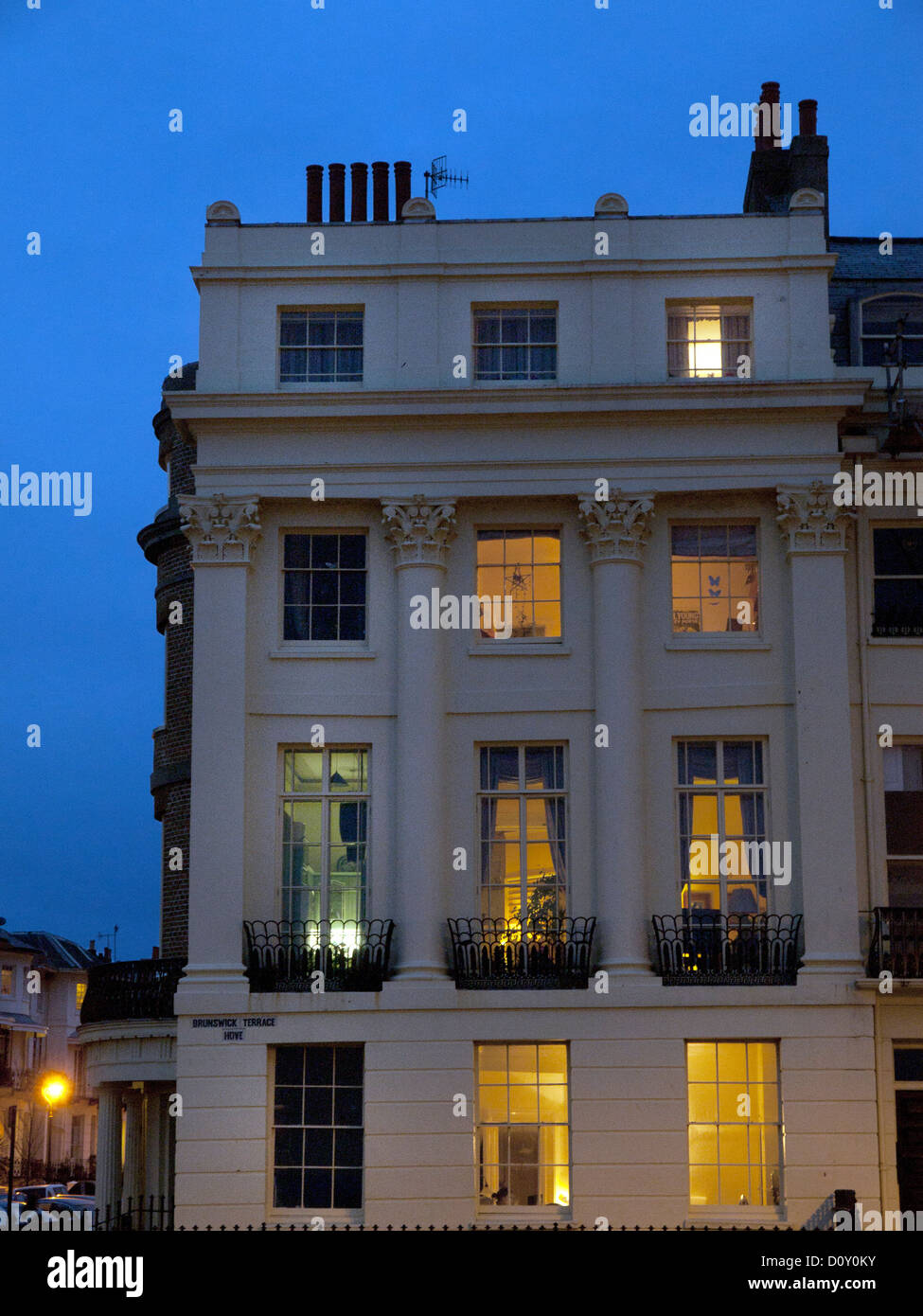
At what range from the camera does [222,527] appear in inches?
1045

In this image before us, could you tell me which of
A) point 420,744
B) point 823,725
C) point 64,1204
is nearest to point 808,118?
point 823,725

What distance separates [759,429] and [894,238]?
20.4 feet

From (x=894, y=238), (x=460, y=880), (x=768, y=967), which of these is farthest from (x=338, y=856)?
(x=894, y=238)

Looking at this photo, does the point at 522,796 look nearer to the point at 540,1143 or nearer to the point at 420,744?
the point at 420,744

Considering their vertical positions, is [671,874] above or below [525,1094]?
above

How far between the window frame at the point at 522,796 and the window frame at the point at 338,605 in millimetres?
2376

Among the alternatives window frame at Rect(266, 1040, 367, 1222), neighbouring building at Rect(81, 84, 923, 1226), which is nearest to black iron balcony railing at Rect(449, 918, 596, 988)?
neighbouring building at Rect(81, 84, 923, 1226)

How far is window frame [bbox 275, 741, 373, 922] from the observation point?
26.1 metres

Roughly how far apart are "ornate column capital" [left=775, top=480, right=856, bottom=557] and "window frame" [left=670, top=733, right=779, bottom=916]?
9.44 feet

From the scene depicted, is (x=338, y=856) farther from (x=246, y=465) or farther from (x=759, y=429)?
(x=759, y=429)

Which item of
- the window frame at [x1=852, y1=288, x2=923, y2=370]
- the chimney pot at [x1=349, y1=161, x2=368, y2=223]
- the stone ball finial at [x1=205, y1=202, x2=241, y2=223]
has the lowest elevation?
the window frame at [x1=852, y1=288, x2=923, y2=370]

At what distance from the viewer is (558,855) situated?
26156mm

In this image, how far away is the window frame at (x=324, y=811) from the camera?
26.1 metres

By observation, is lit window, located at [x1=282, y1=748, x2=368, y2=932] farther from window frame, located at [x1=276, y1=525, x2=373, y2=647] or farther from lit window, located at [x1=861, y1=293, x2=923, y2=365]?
lit window, located at [x1=861, y1=293, x2=923, y2=365]
